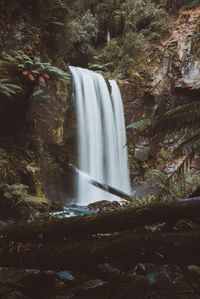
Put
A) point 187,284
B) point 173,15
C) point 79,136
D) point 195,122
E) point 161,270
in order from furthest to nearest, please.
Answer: point 173,15 < point 79,136 < point 195,122 < point 161,270 < point 187,284

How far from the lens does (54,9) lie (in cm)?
943

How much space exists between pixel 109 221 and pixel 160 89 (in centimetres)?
1275

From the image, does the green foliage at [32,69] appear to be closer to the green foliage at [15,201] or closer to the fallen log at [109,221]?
the green foliage at [15,201]

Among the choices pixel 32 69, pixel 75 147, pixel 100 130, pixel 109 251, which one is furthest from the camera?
pixel 100 130

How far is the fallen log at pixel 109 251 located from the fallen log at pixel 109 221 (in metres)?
0.06

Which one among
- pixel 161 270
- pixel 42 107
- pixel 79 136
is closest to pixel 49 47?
pixel 42 107

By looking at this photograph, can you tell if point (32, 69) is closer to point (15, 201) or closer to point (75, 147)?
point (15, 201)

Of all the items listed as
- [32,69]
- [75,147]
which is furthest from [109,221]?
[75,147]

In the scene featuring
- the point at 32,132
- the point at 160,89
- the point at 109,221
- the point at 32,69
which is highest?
the point at 160,89

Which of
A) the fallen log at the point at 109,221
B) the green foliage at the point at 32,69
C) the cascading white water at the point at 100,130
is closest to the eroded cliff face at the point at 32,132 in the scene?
the green foliage at the point at 32,69

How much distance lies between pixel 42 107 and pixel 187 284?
8.89 meters

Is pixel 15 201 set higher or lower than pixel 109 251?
lower

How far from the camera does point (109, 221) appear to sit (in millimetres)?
2070

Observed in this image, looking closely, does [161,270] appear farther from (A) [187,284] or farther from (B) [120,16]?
(B) [120,16]
